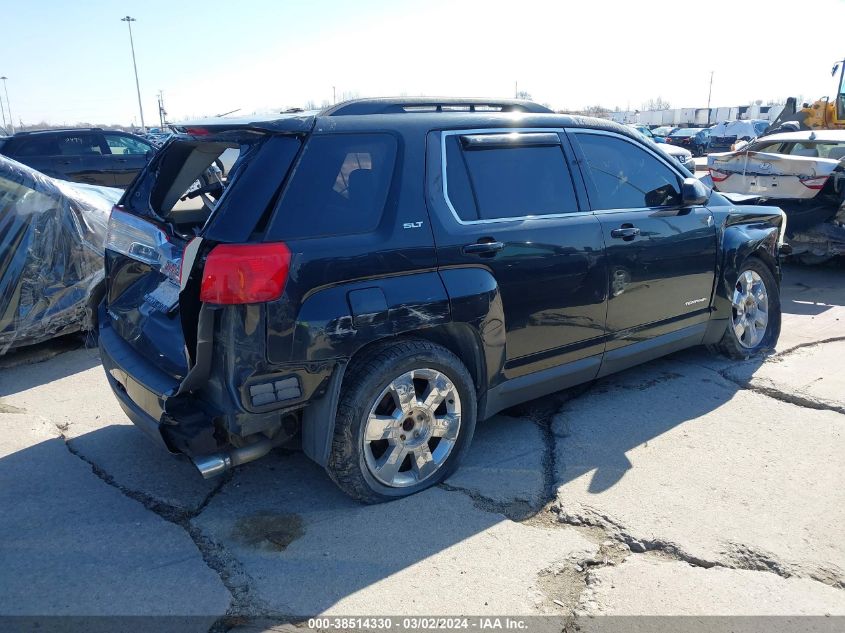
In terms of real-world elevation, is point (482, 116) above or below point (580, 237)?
above

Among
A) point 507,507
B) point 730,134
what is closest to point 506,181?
point 507,507

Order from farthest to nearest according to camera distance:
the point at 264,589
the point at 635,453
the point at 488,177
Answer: the point at 635,453 < the point at 488,177 < the point at 264,589

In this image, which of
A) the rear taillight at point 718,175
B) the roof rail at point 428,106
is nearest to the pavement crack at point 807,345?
the roof rail at point 428,106

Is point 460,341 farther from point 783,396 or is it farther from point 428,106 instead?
point 783,396

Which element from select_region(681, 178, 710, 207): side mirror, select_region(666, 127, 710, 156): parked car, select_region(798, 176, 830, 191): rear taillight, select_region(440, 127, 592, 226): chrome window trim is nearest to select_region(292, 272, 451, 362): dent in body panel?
select_region(440, 127, 592, 226): chrome window trim

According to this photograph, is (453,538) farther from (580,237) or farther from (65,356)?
(65,356)

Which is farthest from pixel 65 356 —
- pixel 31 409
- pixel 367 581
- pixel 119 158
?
pixel 119 158

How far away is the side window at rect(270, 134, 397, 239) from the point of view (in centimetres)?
301

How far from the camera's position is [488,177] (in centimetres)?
369

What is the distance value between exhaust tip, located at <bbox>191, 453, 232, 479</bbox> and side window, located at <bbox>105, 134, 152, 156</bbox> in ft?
40.2

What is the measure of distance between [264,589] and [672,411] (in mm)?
2900

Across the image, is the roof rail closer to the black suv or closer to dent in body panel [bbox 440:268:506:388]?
the black suv

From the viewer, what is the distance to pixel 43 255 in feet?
18.2

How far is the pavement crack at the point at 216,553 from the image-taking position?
8.89 ft
